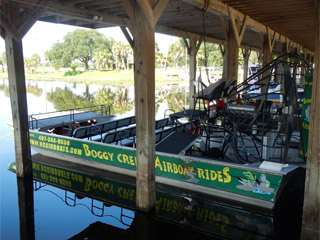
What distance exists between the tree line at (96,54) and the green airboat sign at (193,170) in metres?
46.4

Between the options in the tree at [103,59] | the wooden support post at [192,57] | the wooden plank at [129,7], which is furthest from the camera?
the tree at [103,59]

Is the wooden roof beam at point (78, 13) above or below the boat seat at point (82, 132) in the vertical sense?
above

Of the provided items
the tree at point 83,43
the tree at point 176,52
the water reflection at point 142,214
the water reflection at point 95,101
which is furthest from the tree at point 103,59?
the water reflection at point 142,214

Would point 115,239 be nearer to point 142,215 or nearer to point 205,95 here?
point 142,215

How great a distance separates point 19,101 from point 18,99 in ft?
0.14

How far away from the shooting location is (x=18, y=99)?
5.61 meters

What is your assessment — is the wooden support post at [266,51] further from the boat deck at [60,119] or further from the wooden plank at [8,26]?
the wooden plank at [8,26]

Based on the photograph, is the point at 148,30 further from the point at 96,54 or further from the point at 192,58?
the point at 96,54

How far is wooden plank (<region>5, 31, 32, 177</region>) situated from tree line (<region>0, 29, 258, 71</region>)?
1861 inches

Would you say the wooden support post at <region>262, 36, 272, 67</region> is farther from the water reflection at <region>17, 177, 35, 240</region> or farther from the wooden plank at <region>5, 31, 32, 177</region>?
the water reflection at <region>17, 177, 35, 240</region>

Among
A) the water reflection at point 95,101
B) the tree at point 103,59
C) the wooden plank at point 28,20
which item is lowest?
the water reflection at point 95,101

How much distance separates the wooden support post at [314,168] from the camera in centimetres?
329

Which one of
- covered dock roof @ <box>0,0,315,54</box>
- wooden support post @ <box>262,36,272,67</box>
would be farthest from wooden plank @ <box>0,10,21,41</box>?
wooden support post @ <box>262,36,272,67</box>

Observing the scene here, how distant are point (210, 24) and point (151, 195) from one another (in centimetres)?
600
